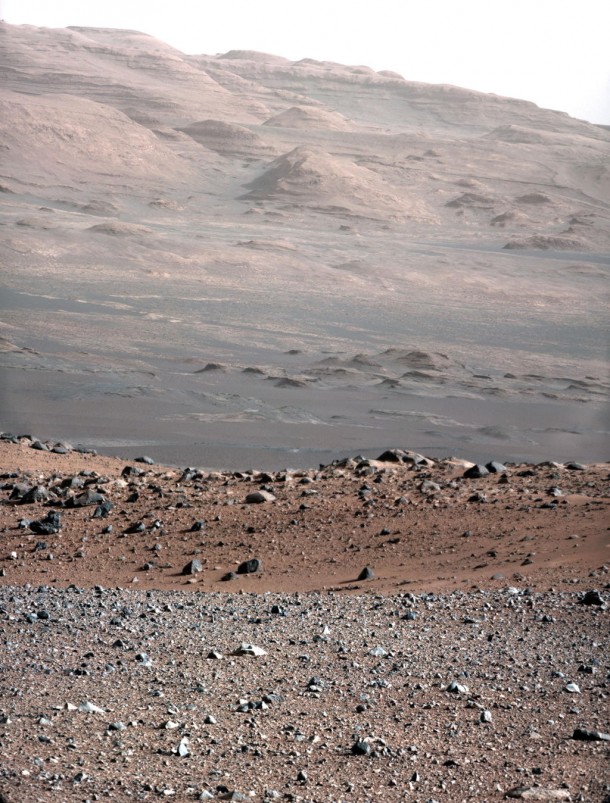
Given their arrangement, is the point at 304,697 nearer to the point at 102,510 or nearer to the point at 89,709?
the point at 89,709

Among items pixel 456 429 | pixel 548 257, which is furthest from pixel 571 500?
pixel 548 257

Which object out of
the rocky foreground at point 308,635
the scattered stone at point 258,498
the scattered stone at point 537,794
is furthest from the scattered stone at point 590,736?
the scattered stone at point 258,498

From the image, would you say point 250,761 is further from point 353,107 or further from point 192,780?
point 353,107

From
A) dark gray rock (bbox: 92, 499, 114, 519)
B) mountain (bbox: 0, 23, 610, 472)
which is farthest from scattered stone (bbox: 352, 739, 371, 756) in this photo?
mountain (bbox: 0, 23, 610, 472)

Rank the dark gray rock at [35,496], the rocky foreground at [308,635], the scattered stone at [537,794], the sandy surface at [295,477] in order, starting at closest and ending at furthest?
the scattered stone at [537,794] → the rocky foreground at [308,635] → the sandy surface at [295,477] → the dark gray rock at [35,496]

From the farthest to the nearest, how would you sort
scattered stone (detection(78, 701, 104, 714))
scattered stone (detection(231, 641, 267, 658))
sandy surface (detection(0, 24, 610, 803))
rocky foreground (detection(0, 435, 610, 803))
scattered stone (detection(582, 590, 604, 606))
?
scattered stone (detection(582, 590, 604, 606)), scattered stone (detection(231, 641, 267, 658)), scattered stone (detection(78, 701, 104, 714)), sandy surface (detection(0, 24, 610, 803)), rocky foreground (detection(0, 435, 610, 803))

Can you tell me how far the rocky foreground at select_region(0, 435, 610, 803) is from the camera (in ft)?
9.89

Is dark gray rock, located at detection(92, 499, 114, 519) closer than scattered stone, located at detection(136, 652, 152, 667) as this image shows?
No

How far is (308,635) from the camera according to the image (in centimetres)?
429

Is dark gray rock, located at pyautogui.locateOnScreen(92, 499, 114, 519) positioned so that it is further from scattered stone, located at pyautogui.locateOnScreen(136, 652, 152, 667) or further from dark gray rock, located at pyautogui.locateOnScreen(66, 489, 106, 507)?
scattered stone, located at pyautogui.locateOnScreen(136, 652, 152, 667)

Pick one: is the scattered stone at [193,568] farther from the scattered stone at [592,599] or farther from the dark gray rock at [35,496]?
the scattered stone at [592,599]

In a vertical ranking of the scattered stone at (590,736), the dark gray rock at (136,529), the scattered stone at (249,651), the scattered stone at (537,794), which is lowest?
the dark gray rock at (136,529)

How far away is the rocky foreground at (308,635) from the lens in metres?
3.01

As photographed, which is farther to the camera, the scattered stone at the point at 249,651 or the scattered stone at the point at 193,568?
Answer: the scattered stone at the point at 193,568
